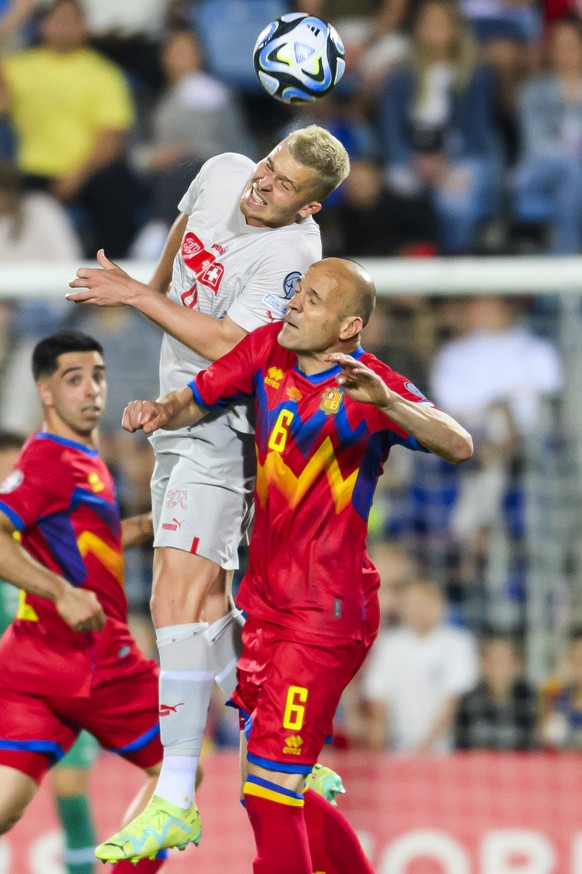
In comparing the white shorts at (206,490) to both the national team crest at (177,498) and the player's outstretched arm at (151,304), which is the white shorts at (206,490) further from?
the player's outstretched arm at (151,304)

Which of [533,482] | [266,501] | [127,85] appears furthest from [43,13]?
[266,501]

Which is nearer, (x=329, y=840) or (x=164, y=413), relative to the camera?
(x=164, y=413)

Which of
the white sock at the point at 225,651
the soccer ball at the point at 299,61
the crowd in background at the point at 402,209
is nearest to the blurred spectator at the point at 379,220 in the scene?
the crowd in background at the point at 402,209

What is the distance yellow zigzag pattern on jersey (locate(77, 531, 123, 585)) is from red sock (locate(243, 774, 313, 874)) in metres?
1.31

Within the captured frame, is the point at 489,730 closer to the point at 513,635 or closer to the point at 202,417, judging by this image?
the point at 513,635

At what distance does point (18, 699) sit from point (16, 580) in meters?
0.58

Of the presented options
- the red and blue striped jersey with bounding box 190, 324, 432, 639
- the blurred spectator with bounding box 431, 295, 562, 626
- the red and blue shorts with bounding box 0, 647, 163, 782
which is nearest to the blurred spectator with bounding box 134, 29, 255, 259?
the blurred spectator with bounding box 431, 295, 562, 626

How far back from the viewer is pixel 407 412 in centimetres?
377

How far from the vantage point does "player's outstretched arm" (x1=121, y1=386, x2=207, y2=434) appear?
161 inches

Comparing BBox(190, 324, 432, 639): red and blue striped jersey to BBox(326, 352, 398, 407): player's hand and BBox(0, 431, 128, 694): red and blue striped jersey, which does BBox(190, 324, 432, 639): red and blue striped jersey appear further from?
BBox(0, 431, 128, 694): red and blue striped jersey

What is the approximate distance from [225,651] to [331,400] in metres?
0.98

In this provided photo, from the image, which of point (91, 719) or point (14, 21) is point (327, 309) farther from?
point (14, 21)

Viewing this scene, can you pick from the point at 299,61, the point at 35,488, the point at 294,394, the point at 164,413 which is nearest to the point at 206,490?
the point at 164,413

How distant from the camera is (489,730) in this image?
7344 millimetres
